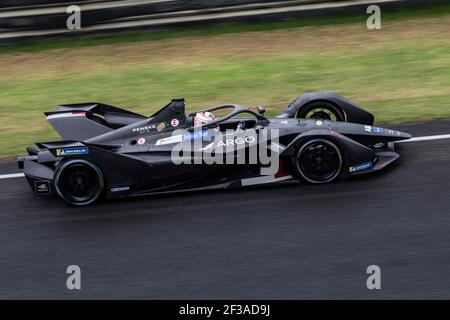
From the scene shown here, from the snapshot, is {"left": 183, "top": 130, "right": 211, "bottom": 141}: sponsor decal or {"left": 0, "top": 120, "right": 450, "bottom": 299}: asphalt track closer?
{"left": 0, "top": 120, "right": 450, "bottom": 299}: asphalt track

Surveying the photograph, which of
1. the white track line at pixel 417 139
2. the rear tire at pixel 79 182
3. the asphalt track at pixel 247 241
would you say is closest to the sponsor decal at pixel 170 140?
the asphalt track at pixel 247 241

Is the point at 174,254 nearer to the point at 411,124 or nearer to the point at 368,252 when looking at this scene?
the point at 368,252

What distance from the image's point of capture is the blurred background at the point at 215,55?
1322 cm

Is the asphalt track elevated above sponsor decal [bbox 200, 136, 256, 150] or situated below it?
below

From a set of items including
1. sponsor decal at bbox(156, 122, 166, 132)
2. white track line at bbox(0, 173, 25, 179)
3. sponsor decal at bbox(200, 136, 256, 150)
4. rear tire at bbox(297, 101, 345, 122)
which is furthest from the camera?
white track line at bbox(0, 173, 25, 179)

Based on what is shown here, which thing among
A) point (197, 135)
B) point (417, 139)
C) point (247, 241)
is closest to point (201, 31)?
point (417, 139)

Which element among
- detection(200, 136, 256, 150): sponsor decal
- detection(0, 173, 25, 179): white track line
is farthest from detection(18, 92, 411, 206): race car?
detection(0, 173, 25, 179): white track line

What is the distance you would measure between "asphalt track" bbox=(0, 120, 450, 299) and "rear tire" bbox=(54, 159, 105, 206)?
0.12m

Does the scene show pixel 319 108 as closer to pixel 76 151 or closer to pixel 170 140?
pixel 170 140

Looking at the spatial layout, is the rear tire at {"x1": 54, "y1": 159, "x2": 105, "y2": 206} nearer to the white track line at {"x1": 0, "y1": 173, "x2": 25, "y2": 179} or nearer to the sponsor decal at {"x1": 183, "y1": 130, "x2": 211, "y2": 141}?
the sponsor decal at {"x1": 183, "y1": 130, "x2": 211, "y2": 141}

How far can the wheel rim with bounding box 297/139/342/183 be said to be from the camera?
910 centimetres

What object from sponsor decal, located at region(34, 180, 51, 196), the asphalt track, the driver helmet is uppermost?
the driver helmet

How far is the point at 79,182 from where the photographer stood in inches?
365
